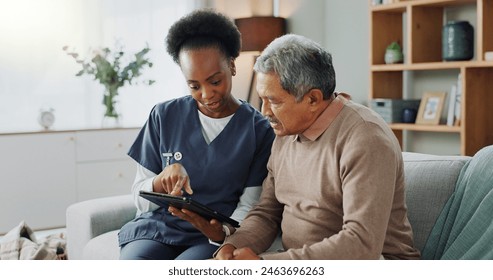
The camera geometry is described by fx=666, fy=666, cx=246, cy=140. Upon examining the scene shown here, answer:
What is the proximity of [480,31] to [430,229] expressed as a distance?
6.57 feet

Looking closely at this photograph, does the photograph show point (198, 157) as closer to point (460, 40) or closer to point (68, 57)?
point (460, 40)

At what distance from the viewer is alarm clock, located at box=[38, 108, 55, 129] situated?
4.56 m

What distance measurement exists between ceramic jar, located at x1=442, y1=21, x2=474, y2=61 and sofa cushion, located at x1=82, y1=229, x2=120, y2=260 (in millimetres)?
2203

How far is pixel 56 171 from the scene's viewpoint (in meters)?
4.44

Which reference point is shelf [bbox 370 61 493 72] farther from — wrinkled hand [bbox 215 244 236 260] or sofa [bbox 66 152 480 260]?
wrinkled hand [bbox 215 244 236 260]

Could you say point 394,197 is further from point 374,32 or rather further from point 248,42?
point 248,42

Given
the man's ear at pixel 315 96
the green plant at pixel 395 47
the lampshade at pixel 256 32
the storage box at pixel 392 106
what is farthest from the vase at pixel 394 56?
the man's ear at pixel 315 96

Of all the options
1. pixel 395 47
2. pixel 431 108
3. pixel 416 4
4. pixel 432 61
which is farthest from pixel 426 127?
pixel 416 4

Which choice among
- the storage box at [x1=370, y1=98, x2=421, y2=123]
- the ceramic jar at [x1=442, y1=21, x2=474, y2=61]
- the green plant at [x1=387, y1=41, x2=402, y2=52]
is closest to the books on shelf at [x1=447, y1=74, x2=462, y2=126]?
the ceramic jar at [x1=442, y1=21, x2=474, y2=61]

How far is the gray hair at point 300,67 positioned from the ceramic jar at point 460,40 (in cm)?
229

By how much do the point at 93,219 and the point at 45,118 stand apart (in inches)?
89.6

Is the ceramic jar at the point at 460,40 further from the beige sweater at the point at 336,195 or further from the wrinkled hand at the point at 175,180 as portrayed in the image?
the wrinkled hand at the point at 175,180

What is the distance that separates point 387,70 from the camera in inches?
163
